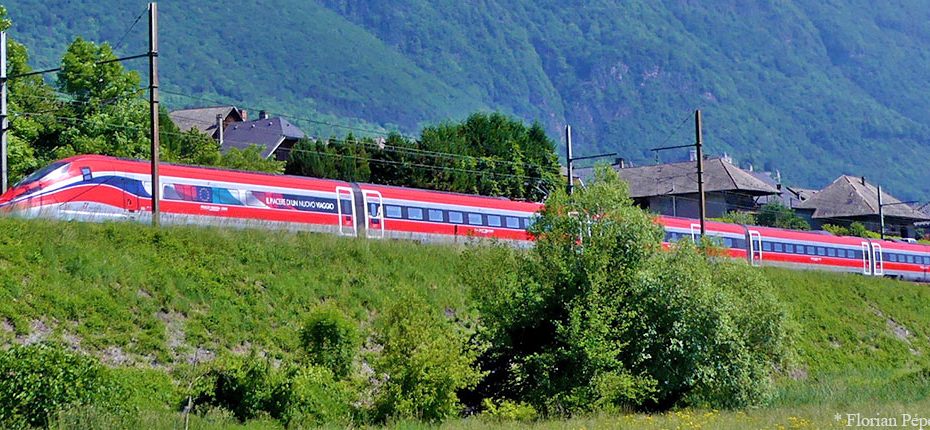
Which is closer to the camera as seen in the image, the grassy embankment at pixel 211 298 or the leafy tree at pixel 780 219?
the grassy embankment at pixel 211 298

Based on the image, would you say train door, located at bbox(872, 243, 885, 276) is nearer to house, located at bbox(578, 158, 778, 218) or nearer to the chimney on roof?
house, located at bbox(578, 158, 778, 218)

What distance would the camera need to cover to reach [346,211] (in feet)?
135

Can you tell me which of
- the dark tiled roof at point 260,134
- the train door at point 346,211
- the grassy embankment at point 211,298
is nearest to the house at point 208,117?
the dark tiled roof at point 260,134

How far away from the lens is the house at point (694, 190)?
98.2m

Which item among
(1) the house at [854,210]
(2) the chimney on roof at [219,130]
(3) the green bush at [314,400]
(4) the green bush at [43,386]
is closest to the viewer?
(4) the green bush at [43,386]

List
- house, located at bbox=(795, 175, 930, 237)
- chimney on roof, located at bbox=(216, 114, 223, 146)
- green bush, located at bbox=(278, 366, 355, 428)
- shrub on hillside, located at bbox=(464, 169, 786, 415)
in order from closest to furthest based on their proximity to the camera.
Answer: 1. green bush, located at bbox=(278, 366, 355, 428)
2. shrub on hillside, located at bbox=(464, 169, 786, 415)
3. chimney on roof, located at bbox=(216, 114, 223, 146)
4. house, located at bbox=(795, 175, 930, 237)

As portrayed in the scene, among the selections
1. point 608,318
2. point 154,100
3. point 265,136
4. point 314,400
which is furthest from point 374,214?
point 265,136

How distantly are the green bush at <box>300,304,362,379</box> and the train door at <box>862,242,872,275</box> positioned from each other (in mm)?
48925

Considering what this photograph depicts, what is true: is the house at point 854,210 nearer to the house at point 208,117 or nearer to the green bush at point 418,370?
the house at point 208,117

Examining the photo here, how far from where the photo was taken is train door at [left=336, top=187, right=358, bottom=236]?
41.0 metres

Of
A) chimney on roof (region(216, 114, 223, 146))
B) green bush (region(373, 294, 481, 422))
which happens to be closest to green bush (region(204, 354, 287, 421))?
green bush (region(373, 294, 481, 422))

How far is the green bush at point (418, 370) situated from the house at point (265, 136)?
65.6 m

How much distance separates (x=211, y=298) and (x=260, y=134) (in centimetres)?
7011

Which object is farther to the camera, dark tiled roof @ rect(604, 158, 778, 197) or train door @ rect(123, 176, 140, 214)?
Result: dark tiled roof @ rect(604, 158, 778, 197)
